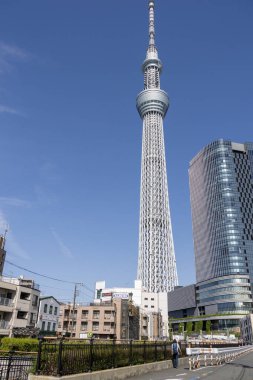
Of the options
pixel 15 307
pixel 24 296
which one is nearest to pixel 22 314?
pixel 24 296

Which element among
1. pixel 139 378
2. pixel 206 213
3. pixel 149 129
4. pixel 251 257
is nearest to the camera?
pixel 139 378

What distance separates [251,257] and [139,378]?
12974 centimetres

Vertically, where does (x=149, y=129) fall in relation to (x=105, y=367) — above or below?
above

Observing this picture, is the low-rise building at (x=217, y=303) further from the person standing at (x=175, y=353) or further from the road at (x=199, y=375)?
the road at (x=199, y=375)

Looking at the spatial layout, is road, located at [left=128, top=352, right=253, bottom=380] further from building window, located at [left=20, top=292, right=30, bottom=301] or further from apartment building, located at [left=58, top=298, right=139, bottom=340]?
apartment building, located at [left=58, top=298, right=139, bottom=340]

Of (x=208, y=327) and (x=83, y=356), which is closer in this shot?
(x=83, y=356)

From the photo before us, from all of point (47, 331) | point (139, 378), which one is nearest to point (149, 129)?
point (47, 331)

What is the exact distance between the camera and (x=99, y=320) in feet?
267

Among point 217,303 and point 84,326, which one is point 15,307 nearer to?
point 84,326

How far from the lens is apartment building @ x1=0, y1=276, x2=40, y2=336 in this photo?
4475 centimetres

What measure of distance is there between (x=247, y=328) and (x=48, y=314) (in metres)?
68.9

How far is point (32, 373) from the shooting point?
40.8 ft

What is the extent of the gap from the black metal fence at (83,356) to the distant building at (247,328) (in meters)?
91.2

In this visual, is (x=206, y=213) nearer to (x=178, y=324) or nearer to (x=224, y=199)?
(x=224, y=199)
